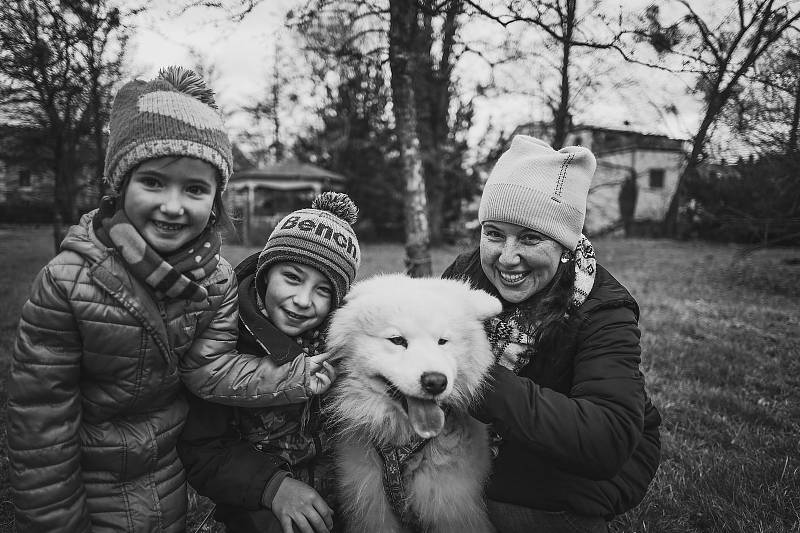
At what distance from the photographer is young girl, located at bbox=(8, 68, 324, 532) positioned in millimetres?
1665

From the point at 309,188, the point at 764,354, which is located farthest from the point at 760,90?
the point at 309,188

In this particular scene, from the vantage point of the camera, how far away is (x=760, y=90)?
5211 mm

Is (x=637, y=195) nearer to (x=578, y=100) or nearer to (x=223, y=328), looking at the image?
(x=578, y=100)

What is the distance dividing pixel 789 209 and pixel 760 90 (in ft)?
15.5

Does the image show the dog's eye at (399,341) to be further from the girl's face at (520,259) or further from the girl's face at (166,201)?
the girl's face at (166,201)

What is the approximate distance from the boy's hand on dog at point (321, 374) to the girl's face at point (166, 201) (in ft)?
2.42

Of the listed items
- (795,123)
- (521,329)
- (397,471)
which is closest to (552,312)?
(521,329)

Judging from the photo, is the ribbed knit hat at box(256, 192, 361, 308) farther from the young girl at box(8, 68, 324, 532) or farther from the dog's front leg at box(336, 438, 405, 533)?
the dog's front leg at box(336, 438, 405, 533)

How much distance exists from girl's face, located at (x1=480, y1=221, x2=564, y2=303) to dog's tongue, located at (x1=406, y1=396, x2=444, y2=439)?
0.76 metres

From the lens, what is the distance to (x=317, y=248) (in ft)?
7.39

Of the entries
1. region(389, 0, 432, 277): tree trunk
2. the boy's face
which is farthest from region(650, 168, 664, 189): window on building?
the boy's face

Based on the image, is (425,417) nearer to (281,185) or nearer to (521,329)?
(521,329)

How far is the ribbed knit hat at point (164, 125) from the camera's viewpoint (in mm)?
1806

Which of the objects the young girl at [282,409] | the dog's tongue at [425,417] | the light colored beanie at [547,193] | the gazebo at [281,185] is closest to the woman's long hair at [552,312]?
the light colored beanie at [547,193]
